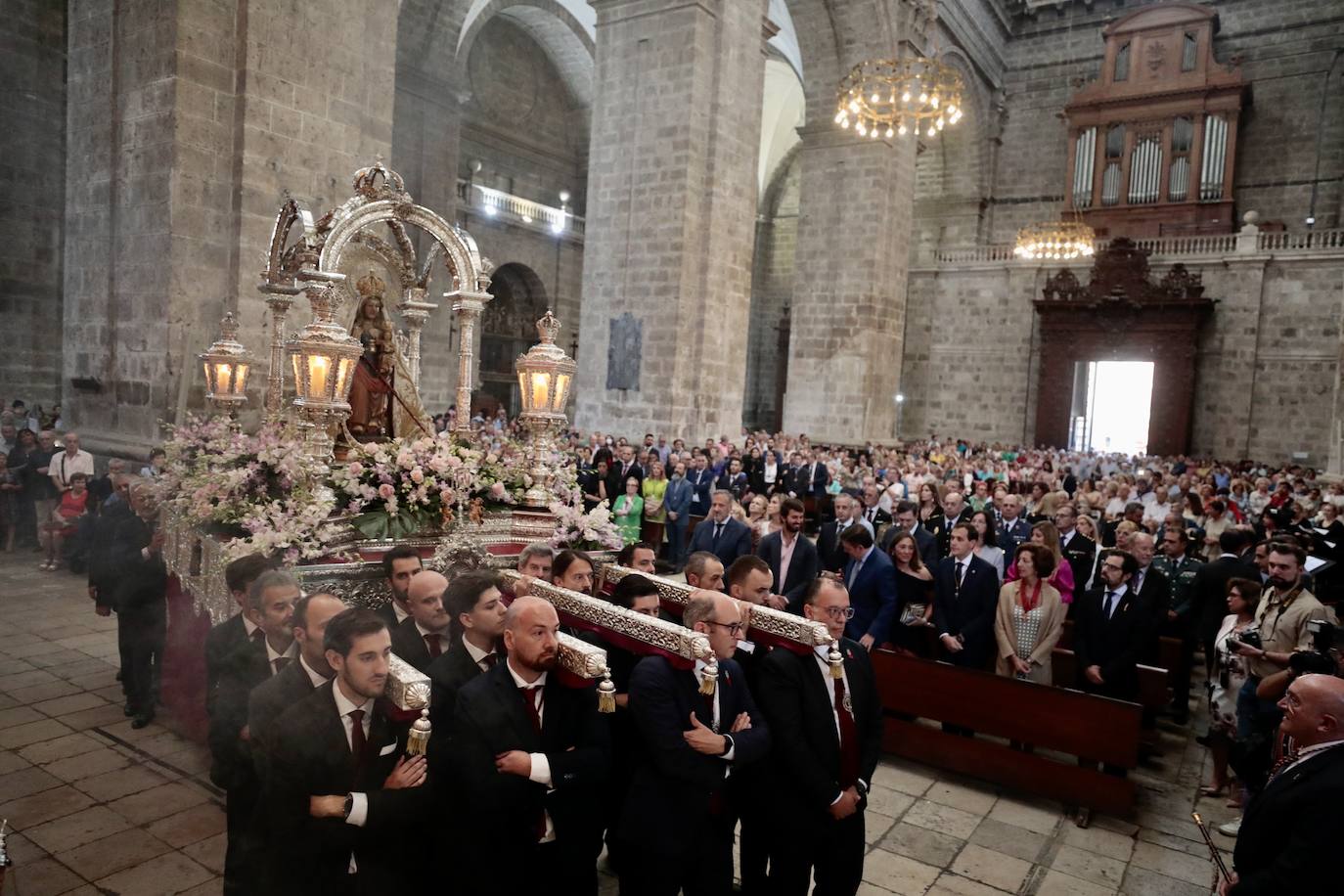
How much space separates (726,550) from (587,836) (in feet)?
14.8

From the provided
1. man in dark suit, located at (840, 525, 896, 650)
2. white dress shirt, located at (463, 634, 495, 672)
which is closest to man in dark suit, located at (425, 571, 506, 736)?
white dress shirt, located at (463, 634, 495, 672)

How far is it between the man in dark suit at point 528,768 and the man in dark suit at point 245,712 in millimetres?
727

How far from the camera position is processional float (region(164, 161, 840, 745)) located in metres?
4.29

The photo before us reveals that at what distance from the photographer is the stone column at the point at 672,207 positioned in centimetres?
1359

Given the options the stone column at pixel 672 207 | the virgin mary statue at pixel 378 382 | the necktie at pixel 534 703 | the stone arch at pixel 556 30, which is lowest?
the necktie at pixel 534 703

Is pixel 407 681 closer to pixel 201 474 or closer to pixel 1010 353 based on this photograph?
pixel 201 474

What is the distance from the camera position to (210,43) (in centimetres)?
802

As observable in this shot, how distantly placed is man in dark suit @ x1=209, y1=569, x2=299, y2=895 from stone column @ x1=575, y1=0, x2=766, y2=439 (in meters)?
10.5

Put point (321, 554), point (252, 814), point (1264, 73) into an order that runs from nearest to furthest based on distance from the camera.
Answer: point (252, 814) → point (321, 554) → point (1264, 73)

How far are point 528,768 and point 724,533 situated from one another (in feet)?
16.0

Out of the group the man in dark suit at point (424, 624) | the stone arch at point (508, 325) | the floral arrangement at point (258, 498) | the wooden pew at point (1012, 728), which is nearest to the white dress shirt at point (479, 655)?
the man in dark suit at point (424, 624)

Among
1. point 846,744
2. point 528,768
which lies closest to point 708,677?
point 528,768

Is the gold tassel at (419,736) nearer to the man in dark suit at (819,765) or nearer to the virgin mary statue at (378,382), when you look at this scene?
the man in dark suit at (819,765)

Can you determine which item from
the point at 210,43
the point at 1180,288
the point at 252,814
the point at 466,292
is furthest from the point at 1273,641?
the point at 1180,288
